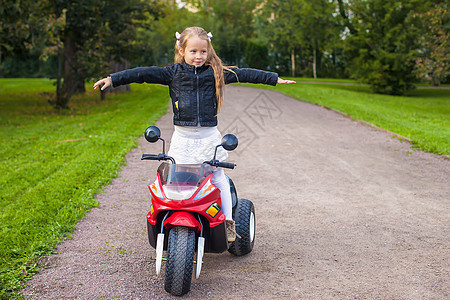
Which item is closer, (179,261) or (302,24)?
(179,261)

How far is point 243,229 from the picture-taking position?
4.34 m

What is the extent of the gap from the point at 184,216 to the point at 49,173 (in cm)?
552

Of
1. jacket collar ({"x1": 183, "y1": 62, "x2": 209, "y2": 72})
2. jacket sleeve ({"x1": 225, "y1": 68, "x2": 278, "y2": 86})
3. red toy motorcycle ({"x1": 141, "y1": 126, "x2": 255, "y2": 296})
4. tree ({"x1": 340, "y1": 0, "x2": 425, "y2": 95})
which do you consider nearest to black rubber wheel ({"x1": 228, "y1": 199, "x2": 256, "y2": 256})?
A: red toy motorcycle ({"x1": 141, "y1": 126, "x2": 255, "y2": 296})

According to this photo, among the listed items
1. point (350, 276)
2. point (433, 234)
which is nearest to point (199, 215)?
point (350, 276)

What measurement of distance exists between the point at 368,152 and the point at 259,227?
502cm

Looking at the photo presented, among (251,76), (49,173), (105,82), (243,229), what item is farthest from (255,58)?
(105,82)

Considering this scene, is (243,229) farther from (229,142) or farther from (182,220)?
(229,142)

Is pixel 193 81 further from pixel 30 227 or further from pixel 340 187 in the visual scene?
pixel 340 187

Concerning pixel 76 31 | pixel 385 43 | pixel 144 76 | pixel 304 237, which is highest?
pixel 385 43

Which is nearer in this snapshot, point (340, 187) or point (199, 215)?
point (199, 215)

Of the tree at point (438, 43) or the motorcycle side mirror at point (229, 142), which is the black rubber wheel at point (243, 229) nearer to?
the motorcycle side mirror at point (229, 142)

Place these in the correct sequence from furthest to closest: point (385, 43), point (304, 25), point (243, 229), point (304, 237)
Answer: point (304, 25)
point (385, 43)
point (304, 237)
point (243, 229)

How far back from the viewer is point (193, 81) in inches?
153

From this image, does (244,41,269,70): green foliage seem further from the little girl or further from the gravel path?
the little girl
